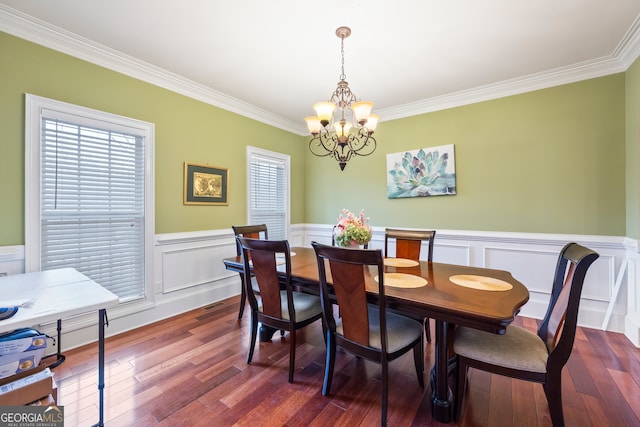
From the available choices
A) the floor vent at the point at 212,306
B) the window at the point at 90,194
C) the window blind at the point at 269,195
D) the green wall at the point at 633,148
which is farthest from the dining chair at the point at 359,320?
the window blind at the point at 269,195

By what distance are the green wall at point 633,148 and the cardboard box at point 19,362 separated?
4384mm

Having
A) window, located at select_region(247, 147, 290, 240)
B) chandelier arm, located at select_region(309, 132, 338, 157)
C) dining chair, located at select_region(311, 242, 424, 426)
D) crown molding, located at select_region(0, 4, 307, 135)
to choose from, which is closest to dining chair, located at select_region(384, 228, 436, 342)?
dining chair, located at select_region(311, 242, 424, 426)

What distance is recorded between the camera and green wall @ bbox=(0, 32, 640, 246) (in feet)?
7.07

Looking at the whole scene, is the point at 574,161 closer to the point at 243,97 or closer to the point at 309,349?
the point at 309,349

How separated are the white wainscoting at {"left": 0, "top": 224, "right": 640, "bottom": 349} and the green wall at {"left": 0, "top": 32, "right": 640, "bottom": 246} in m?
0.13

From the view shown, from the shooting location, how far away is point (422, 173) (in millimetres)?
3633

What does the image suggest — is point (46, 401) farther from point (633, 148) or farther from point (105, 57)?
point (633, 148)

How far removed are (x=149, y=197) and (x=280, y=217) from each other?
199 cm

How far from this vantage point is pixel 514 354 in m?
1.41

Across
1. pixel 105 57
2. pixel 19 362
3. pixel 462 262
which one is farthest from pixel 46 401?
pixel 462 262

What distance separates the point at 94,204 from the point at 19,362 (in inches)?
59.7

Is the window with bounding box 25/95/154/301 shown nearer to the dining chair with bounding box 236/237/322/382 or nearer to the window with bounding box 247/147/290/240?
the window with bounding box 247/147/290/240

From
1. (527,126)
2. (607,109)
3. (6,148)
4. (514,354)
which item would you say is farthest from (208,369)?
(607,109)

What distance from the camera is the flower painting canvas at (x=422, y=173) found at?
11.3 ft
